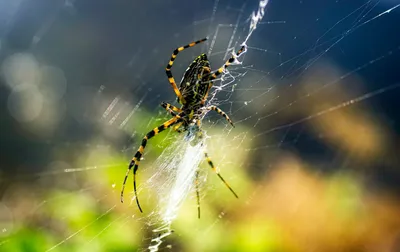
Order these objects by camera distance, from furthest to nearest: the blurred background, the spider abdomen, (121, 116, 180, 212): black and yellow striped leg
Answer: the blurred background, (121, 116, 180, 212): black and yellow striped leg, the spider abdomen

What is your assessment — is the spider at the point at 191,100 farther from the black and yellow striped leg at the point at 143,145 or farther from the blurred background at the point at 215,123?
the blurred background at the point at 215,123

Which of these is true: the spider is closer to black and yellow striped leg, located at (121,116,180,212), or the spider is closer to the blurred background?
black and yellow striped leg, located at (121,116,180,212)

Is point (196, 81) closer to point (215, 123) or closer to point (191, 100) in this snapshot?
point (191, 100)

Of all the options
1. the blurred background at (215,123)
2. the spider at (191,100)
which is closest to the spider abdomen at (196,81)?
the spider at (191,100)

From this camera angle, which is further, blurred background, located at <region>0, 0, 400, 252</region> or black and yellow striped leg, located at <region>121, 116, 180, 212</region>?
blurred background, located at <region>0, 0, 400, 252</region>

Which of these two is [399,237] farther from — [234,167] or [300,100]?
[300,100]

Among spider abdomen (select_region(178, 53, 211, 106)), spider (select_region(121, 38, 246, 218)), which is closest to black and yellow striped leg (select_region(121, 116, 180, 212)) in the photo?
spider (select_region(121, 38, 246, 218))

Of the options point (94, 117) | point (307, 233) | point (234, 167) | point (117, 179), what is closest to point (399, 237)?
point (307, 233)
